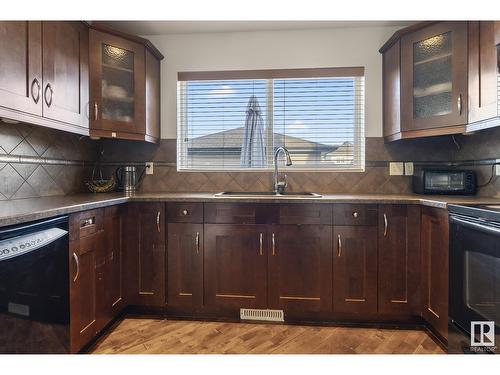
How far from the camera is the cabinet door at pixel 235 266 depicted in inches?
77.8

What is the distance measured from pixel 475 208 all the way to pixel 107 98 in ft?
8.26

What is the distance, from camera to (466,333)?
4.77ft

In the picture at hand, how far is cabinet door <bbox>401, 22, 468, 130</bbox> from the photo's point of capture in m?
1.83

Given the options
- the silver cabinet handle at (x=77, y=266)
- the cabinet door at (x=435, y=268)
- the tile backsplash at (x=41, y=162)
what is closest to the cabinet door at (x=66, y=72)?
the tile backsplash at (x=41, y=162)

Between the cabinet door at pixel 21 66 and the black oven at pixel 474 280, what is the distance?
96.2 inches

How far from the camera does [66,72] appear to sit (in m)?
1.83

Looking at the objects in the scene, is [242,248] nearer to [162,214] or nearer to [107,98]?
[162,214]

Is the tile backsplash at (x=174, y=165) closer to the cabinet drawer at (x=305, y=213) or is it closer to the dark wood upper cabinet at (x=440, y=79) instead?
the dark wood upper cabinet at (x=440, y=79)

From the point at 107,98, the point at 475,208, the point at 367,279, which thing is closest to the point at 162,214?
the point at 107,98

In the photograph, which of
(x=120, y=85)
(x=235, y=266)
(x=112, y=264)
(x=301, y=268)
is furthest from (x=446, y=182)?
(x=120, y=85)

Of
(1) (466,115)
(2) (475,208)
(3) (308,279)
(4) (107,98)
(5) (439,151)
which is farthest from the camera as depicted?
(5) (439,151)

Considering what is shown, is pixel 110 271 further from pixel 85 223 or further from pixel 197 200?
pixel 197 200

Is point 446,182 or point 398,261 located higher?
point 446,182

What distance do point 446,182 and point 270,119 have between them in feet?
4.97
